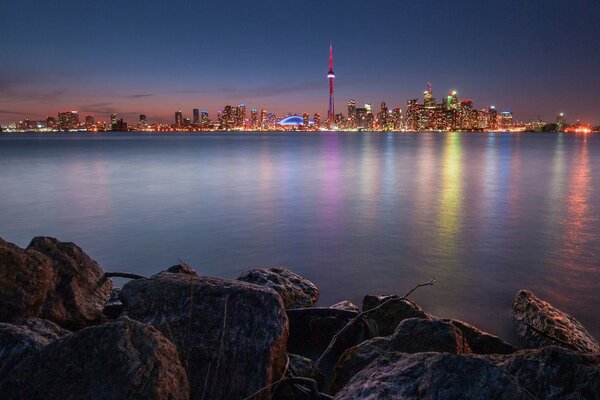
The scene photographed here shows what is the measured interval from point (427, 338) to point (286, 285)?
9.02ft

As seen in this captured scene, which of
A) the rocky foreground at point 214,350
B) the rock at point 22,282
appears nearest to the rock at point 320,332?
the rocky foreground at point 214,350

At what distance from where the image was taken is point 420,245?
33.7 ft

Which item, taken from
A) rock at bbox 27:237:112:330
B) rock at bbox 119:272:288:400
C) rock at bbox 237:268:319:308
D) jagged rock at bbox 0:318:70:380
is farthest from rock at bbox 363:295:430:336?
jagged rock at bbox 0:318:70:380

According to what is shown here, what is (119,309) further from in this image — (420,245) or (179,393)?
(420,245)

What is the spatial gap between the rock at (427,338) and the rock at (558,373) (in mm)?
836

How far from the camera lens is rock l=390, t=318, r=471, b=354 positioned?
315cm

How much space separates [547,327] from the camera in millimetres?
5047

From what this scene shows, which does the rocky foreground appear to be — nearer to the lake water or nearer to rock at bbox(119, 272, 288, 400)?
rock at bbox(119, 272, 288, 400)

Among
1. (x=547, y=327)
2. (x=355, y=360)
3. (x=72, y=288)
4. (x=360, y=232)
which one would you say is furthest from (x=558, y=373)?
(x=360, y=232)

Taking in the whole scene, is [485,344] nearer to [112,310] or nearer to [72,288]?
[112,310]

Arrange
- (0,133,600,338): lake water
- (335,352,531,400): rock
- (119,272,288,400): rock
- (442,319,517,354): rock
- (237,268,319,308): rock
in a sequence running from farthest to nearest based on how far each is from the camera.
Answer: (0,133,600,338): lake water < (237,268,319,308): rock < (442,319,517,354): rock < (119,272,288,400): rock < (335,352,531,400): rock

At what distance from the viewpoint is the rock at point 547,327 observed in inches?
183

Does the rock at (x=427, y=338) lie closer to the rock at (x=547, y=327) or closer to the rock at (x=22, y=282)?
the rock at (x=547, y=327)

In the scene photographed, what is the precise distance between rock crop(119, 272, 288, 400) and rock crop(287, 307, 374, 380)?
1.21 metres
